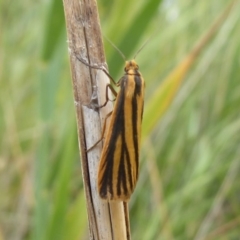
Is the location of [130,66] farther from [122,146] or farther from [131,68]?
[122,146]

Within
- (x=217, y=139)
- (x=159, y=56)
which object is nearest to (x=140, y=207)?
(x=217, y=139)

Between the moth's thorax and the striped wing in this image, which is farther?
the moth's thorax

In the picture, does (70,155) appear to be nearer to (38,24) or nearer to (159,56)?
(159,56)

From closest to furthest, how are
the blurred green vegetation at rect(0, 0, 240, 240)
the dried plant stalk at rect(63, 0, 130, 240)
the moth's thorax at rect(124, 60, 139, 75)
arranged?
the dried plant stalk at rect(63, 0, 130, 240)
the moth's thorax at rect(124, 60, 139, 75)
the blurred green vegetation at rect(0, 0, 240, 240)

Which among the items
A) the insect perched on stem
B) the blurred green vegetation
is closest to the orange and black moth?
the insect perched on stem

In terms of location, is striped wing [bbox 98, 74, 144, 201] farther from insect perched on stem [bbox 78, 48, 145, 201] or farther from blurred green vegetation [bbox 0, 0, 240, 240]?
blurred green vegetation [bbox 0, 0, 240, 240]

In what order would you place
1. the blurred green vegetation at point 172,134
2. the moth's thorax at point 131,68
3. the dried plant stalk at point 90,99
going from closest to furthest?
the dried plant stalk at point 90,99
the moth's thorax at point 131,68
the blurred green vegetation at point 172,134

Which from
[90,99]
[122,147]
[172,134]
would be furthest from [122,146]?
[172,134]

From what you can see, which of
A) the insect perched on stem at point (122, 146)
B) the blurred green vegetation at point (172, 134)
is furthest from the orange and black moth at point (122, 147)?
the blurred green vegetation at point (172, 134)

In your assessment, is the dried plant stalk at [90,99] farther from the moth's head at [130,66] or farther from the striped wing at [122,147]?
the moth's head at [130,66]
